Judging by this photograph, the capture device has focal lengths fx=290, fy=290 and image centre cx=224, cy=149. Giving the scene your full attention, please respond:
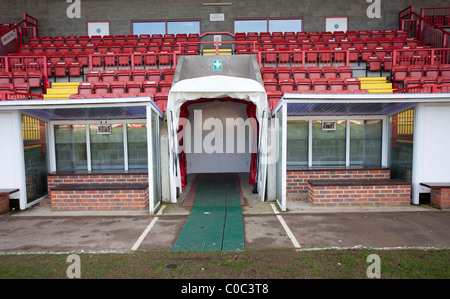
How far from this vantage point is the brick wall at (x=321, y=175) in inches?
295

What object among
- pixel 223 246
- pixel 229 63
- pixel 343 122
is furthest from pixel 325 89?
pixel 223 246

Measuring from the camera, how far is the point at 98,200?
668cm

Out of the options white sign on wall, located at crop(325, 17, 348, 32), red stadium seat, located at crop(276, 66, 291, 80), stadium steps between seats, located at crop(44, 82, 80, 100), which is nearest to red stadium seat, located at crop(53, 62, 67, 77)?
stadium steps between seats, located at crop(44, 82, 80, 100)

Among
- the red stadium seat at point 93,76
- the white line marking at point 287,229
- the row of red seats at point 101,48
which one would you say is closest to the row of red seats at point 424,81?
the white line marking at point 287,229

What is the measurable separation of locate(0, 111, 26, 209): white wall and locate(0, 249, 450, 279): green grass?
3.17 meters

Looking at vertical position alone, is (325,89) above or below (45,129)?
above

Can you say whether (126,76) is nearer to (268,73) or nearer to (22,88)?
(22,88)

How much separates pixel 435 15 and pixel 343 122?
1354 centimetres

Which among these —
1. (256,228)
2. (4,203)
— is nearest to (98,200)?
(4,203)

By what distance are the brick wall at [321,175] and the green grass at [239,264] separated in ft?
11.0

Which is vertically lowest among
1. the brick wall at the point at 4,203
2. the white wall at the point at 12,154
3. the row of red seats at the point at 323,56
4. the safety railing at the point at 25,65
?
the brick wall at the point at 4,203

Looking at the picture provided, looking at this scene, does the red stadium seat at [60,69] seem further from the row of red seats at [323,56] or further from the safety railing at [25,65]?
the row of red seats at [323,56]

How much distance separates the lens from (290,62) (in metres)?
11.6
